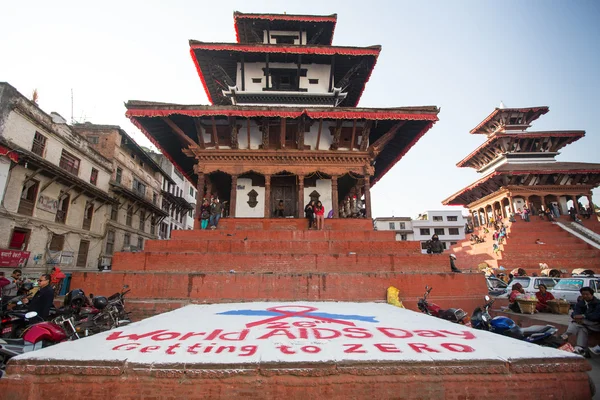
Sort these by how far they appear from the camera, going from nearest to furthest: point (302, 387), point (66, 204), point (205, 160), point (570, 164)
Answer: point (302, 387)
point (205, 160)
point (66, 204)
point (570, 164)

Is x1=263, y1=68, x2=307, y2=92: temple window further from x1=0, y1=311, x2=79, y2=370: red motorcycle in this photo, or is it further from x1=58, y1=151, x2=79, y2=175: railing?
x1=58, y1=151, x2=79, y2=175: railing

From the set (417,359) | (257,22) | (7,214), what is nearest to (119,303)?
(417,359)

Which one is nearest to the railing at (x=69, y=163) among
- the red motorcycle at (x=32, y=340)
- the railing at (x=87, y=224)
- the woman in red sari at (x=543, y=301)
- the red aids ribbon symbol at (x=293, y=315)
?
the railing at (x=87, y=224)

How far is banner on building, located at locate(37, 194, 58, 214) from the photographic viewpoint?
16906 millimetres

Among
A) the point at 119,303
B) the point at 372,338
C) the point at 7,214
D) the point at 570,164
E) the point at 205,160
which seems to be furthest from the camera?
the point at 570,164

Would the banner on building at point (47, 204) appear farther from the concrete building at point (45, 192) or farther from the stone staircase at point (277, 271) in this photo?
the stone staircase at point (277, 271)

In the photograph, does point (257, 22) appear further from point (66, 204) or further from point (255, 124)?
point (66, 204)

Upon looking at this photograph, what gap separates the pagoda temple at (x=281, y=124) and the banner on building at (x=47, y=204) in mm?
9018

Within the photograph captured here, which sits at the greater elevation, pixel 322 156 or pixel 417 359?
pixel 322 156

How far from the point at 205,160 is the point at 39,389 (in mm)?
10716

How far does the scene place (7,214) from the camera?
14648mm

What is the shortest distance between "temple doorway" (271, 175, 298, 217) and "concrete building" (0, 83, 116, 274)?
1286cm

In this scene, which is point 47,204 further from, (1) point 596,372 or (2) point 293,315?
(1) point 596,372

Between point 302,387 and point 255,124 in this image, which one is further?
point 255,124
